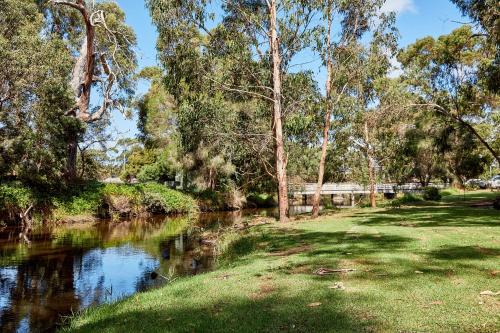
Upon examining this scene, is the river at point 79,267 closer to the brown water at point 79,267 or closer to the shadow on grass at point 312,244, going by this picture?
the brown water at point 79,267

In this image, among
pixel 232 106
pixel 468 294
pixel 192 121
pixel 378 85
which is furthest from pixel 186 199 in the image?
pixel 468 294

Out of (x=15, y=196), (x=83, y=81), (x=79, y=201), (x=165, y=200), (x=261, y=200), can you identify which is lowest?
(x=261, y=200)

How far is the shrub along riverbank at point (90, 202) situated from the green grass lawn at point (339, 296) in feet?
69.7

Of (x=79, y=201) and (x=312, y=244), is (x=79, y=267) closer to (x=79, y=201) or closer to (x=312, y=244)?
(x=312, y=244)

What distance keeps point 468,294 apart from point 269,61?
1791cm

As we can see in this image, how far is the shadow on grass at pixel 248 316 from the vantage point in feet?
17.0

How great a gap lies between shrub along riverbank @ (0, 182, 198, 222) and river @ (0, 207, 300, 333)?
1.80 metres

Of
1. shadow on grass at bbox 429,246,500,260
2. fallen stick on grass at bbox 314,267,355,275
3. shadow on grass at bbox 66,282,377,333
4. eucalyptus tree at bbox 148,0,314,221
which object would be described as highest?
eucalyptus tree at bbox 148,0,314,221

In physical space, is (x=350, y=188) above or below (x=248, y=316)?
above

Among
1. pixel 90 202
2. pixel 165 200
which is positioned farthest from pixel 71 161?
pixel 165 200

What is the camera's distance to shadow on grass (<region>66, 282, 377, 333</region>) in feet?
17.0

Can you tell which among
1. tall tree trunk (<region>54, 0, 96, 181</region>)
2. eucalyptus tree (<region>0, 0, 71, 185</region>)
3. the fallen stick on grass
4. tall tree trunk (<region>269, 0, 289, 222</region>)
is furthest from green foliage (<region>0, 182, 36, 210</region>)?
the fallen stick on grass

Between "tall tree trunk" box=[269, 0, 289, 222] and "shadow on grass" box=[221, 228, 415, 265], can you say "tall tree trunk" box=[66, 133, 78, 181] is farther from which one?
"shadow on grass" box=[221, 228, 415, 265]

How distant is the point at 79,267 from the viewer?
14.6 meters
